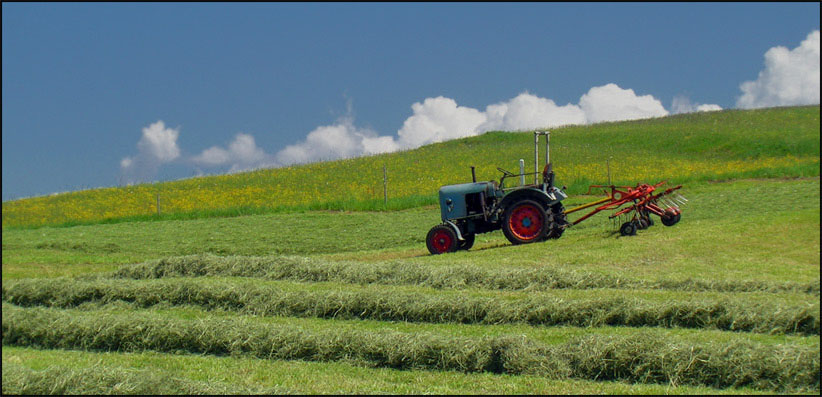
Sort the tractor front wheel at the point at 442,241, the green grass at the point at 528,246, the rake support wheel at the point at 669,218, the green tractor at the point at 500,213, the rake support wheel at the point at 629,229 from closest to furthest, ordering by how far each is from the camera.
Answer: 1. the green grass at the point at 528,246
2. the rake support wheel at the point at 629,229
3. the rake support wheel at the point at 669,218
4. the green tractor at the point at 500,213
5. the tractor front wheel at the point at 442,241

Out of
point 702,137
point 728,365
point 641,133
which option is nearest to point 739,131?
point 702,137

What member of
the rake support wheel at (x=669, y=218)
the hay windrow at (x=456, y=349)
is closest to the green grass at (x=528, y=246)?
the rake support wheel at (x=669, y=218)

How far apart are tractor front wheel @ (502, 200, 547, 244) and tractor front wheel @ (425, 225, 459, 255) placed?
1086 mm

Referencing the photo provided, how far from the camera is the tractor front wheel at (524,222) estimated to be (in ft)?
46.5

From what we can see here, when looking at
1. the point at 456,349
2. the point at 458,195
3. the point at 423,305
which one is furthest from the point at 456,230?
the point at 456,349

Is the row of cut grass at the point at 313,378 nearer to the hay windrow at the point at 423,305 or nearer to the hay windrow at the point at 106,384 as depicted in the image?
the hay windrow at the point at 106,384

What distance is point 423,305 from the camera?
8.46 meters

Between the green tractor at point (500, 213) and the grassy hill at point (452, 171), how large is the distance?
915 cm

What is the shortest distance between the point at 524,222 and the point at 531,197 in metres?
0.53

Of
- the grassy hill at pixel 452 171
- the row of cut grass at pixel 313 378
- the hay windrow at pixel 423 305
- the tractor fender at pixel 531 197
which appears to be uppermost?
the grassy hill at pixel 452 171

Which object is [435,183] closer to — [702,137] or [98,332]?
[702,137]

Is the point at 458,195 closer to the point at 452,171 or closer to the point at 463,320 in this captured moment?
the point at 463,320

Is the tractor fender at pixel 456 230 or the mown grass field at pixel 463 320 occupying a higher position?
the tractor fender at pixel 456 230

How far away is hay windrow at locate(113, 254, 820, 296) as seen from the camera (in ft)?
29.6
